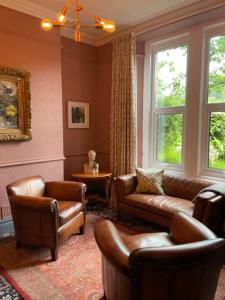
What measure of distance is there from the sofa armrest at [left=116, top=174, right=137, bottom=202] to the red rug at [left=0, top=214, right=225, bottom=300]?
820 millimetres

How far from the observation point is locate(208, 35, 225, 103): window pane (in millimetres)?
3387

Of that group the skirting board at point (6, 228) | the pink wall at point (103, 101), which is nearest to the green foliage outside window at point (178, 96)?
the pink wall at point (103, 101)

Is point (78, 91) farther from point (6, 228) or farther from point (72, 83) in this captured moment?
point (6, 228)

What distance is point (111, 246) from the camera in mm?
1678

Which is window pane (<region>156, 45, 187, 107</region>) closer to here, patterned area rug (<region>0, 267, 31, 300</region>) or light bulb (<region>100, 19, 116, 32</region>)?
light bulb (<region>100, 19, 116, 32</region>)

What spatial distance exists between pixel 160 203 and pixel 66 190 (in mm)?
1239

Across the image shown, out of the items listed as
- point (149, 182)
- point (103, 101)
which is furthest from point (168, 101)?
point (149, 182)

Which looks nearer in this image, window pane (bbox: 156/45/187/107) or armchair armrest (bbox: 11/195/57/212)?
armchair armrest (bbox: 11/195/57/212)

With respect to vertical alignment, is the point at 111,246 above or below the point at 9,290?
above

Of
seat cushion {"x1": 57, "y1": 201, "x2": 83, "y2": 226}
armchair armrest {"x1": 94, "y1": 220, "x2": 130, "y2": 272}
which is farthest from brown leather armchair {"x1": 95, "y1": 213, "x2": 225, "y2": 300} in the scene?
seat cushion {"x1": 57, "y1": 201, "x2": 83, "y2": 226}

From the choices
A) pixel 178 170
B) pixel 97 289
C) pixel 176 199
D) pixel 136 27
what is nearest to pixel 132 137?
pixel 178 170

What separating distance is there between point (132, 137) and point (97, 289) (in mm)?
2353

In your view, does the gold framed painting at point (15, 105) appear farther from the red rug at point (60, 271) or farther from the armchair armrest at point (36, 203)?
the red rug at point (60, 271)


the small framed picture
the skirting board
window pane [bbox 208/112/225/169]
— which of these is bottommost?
the skirting board
